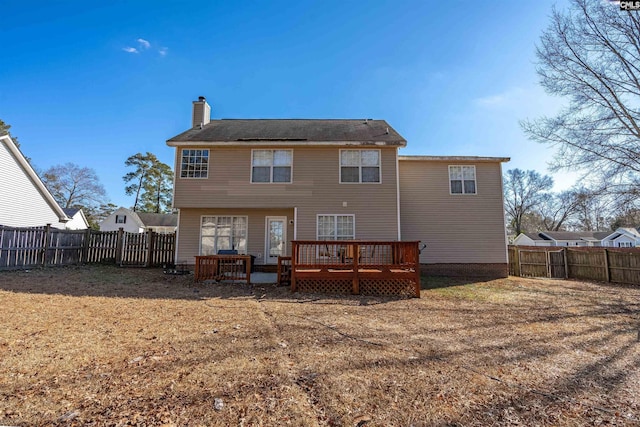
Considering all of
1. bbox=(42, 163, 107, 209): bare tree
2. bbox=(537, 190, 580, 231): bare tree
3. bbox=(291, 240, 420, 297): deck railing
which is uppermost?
bbox=(42, 163, 107, 209): bare tree

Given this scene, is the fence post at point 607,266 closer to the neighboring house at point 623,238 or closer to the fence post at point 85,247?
the fence post at point 85,247

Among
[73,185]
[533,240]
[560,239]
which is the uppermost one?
[73,185]

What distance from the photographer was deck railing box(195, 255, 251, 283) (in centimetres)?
971

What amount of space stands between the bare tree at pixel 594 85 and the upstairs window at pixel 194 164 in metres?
13.1

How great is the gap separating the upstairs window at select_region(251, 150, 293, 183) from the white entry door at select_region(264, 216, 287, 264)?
162cm

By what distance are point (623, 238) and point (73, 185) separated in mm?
69790

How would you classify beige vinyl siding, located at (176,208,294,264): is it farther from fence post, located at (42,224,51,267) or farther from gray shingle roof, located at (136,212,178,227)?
gray shingle roof, located at (136,212,178,227)

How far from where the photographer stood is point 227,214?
12078mm

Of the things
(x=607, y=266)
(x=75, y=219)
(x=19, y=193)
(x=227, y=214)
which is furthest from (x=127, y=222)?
(x=607, y=266)

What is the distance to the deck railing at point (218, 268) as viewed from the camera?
31.9 ft

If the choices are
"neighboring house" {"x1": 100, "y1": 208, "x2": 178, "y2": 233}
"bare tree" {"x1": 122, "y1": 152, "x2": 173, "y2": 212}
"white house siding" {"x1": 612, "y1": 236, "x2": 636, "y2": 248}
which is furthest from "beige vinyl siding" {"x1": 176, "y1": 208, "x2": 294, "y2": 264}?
"white house siding" {"x1": 612, "y1": 236, "x2": 636, "y2": 248}

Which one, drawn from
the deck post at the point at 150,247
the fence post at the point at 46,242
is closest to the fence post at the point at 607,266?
the deck post at the point at 150,247

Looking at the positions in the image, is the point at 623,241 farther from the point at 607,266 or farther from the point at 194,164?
the point at 194,164

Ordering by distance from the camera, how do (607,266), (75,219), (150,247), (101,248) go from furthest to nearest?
(75,219)
(101,248)
(150,247)
(607,266)
